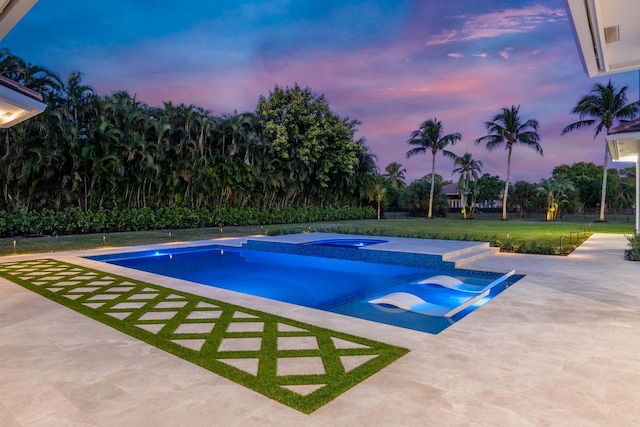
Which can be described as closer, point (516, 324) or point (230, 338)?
point (230, 338)

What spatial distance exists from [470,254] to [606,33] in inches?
294

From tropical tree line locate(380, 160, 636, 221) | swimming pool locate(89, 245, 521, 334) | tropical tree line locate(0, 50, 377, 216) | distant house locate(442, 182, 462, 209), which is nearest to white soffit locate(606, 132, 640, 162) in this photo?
swimming pool locate(89, 245, 521, 334)

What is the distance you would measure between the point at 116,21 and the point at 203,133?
973 cm

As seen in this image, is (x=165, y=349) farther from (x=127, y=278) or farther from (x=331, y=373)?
(x=127, y=278)

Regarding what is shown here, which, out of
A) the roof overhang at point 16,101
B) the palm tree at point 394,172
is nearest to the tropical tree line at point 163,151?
the roof overhang at point 16,101

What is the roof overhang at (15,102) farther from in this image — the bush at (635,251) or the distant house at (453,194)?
the distant house at (453,194)

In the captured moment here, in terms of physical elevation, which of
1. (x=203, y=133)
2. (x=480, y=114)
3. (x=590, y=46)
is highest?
(x=480, y=114)

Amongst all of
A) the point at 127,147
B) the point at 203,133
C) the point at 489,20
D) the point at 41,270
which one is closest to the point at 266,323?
the point at 41,270

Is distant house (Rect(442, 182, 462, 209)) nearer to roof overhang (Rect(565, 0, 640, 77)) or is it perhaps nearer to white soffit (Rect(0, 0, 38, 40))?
roof overhang (Rect(565, 0, 640, 77))

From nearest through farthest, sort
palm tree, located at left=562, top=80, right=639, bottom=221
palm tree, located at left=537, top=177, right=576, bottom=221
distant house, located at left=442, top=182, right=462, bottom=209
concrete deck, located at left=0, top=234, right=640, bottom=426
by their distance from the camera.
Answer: concrete deck, located at left=0, top=234, right=640, bottom=426 → palm tree, located at left=562, top=80, right=639, bottom=221 → palm tree, located at left=537, top=177, right=576, bottom=221 → distant house, located at left=442, top=182, right=462, bottom=209

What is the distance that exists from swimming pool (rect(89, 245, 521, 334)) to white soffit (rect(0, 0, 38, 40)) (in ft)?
16.8

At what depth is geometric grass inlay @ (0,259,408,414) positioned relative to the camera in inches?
112

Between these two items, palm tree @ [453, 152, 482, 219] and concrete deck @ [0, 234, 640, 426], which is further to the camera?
palm tree @ [453, 152, 482, 219]

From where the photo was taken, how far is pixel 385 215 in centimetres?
3531
